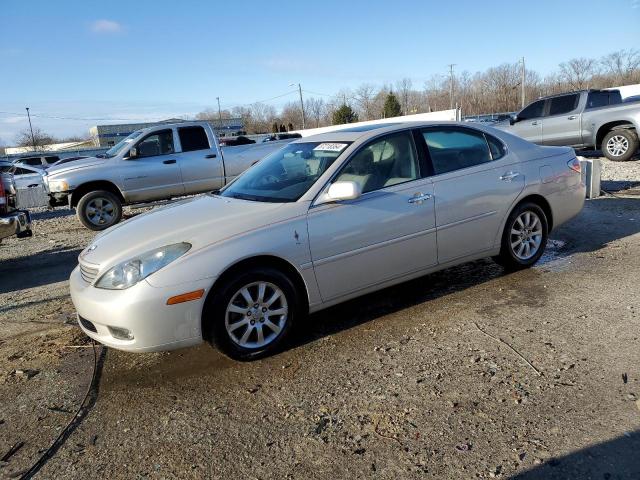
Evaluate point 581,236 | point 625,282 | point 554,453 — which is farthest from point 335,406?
point 581,236

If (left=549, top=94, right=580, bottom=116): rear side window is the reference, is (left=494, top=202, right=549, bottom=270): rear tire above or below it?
below

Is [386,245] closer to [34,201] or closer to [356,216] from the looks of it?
[356,216]

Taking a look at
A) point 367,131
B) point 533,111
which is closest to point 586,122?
point 533,111

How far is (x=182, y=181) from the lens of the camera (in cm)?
1037

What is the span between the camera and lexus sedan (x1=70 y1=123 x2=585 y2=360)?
3.46 metres

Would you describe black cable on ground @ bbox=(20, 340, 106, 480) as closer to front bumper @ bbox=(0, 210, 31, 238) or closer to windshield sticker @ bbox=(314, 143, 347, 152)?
windshield sticker @ bbox=(314, 143, 347, 152)

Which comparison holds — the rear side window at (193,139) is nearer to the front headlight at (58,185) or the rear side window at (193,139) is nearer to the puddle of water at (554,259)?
the front headlight at (58,185)

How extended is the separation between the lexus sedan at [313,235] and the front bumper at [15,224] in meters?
3.17

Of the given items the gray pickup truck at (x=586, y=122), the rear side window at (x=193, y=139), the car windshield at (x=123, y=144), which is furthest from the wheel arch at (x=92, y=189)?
the gray pickup truck at (x=586, y=122)

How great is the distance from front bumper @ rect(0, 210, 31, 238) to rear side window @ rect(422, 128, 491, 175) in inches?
212

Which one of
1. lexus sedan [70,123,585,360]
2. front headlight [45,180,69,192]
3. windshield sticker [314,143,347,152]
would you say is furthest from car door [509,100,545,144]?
front headlight [45,180,69,192]

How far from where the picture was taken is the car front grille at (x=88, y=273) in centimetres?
370

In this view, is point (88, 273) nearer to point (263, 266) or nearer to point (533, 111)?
point (263, 266)

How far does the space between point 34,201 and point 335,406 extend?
609 inches
